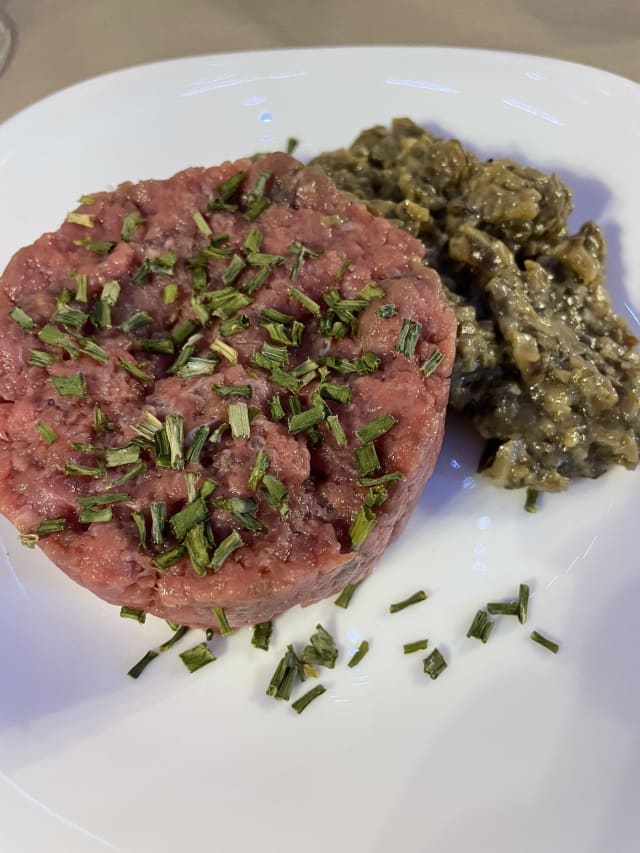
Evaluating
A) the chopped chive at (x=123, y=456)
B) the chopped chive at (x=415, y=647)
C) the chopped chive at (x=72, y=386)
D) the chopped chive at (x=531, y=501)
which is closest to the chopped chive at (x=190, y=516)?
the chopped chive at (x=123, y=456)

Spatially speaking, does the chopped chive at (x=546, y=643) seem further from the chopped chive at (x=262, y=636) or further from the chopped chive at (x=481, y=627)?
the chopped chive at (x=262, y=636)

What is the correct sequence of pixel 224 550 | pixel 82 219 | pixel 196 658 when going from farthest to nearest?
pixel 82 219
pixel 196 658
pixel 224 550

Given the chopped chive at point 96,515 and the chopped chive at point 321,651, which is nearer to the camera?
the chopped chive at point 96,515

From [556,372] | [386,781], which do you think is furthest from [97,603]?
[556,372]

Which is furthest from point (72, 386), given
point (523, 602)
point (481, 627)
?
point (523, 602)

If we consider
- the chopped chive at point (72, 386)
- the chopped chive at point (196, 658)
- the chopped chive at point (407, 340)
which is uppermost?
the chopped chive at point (407, 340)

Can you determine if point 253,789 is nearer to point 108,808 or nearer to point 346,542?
point 108,808

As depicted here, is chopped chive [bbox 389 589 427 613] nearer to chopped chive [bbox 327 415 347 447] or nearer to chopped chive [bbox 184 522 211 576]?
chopped chive [bbox 327 415 347 447]

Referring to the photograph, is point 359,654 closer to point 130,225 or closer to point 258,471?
point 258,471
